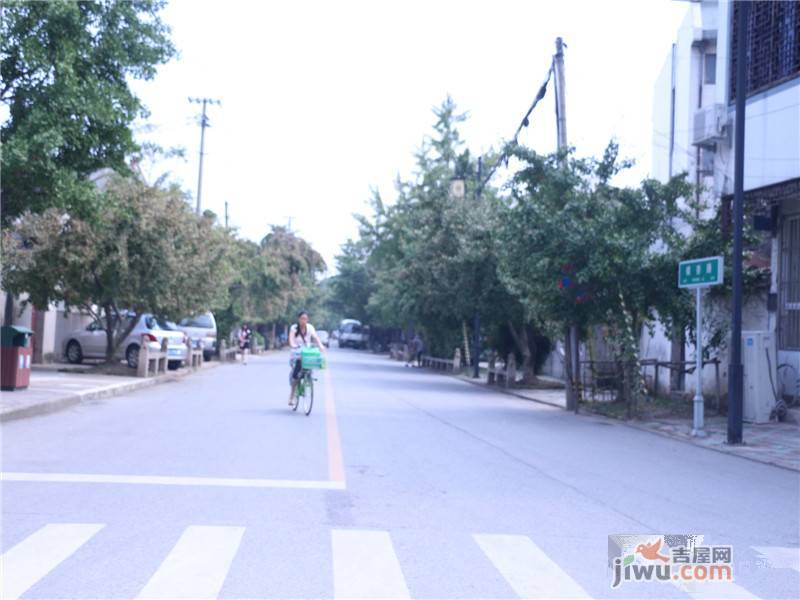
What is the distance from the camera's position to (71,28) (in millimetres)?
16406

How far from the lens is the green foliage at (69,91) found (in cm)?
1566

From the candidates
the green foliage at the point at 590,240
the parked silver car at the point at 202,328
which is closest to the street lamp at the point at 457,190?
the parked silver car at the point at 202,328

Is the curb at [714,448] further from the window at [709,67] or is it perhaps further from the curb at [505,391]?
the window at [709,67]

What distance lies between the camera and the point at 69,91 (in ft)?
52.3

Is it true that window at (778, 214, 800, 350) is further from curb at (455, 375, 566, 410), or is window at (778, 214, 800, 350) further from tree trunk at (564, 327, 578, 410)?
curb at (455, 375, 566, 410)

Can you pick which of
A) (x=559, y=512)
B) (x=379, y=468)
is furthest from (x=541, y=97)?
(x=559, y=512)

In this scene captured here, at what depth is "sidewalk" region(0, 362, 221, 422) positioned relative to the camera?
16.5 metres

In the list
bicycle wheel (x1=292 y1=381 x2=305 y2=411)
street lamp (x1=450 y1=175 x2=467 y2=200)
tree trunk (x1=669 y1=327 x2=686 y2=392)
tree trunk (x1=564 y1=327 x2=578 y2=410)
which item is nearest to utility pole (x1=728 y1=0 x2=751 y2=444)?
tree trunk (x1=564 y1=327 x2=578 y2=410)

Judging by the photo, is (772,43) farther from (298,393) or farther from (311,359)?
(298,393)

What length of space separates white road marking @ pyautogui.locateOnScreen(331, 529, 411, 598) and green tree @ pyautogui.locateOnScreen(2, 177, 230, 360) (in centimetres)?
1742

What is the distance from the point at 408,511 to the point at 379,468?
107 inches

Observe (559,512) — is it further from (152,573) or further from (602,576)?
(152,573)

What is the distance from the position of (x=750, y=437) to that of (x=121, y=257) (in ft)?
52.8

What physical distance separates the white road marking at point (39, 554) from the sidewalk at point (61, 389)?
8.25 metres
